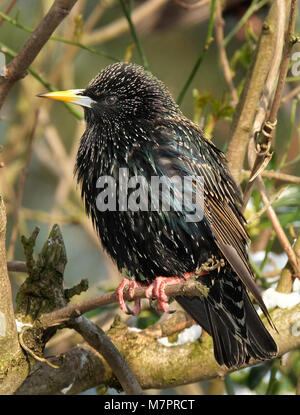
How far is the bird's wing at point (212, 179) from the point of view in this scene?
11.6 ft

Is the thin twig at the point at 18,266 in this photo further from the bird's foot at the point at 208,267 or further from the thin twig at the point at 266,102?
the thin twig at the point at 266,102

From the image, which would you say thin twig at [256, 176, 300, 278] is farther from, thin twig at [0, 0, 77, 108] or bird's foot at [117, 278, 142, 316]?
thin twig at [0, 0, 77, 108]

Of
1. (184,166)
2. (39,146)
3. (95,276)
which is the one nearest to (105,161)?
(184,166)

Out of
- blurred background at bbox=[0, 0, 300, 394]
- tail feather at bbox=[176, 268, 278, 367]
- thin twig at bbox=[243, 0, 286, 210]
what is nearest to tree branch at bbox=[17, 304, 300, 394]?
tail feather at bbox=[176, 268, 278, 367]

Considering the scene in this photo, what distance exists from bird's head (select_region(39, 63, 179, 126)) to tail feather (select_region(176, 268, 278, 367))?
3.13 ft

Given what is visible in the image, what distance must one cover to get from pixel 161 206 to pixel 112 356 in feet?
2.48

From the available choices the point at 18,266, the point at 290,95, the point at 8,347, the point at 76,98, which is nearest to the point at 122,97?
the point at 76,98

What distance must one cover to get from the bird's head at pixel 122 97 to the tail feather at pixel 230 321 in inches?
37.5

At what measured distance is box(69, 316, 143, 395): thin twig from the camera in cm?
334

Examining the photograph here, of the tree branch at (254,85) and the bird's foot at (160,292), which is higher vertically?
the tree branch at (254,85)

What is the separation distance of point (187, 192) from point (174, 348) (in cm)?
85

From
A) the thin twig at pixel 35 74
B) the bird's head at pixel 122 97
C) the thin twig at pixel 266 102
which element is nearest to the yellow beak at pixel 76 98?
the bird's head at pixel 122 97

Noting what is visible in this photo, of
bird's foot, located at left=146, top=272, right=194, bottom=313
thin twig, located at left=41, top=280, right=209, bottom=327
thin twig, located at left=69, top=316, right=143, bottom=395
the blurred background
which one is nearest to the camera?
thin twig, located at left=41, top=280, right=209, bottom=327

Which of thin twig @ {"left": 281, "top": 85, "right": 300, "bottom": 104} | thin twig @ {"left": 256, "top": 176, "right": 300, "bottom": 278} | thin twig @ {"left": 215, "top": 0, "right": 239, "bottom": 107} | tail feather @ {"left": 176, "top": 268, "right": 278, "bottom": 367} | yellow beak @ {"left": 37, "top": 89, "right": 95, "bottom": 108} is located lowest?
tail feather @ {"left": 176, "top": 268, "right": 278, "bottom": 367}
